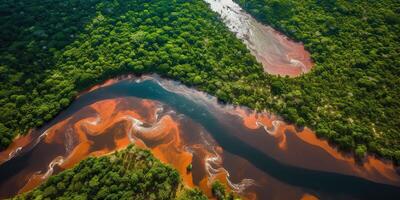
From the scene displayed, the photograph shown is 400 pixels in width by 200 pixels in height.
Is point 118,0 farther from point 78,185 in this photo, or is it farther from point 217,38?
point 78,185

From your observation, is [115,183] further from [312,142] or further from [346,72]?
[346,72]

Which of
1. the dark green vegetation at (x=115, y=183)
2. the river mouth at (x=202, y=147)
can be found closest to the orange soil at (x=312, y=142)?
the river mouth at (x=202, y=147)

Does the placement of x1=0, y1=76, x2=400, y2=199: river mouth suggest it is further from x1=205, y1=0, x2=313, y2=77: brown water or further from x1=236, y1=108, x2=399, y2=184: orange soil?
x1=205, y1=0, x2=313, y2=77: brown water

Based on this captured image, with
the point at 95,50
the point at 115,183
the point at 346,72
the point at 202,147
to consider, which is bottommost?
the point at 115,183

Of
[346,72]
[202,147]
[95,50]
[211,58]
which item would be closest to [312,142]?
[202,147]

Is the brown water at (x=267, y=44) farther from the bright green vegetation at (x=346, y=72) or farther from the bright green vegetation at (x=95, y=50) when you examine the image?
the bright green vegetation at (x=95, y=50)

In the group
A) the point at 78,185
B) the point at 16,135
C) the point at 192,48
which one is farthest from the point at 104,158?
the point at 192,48
